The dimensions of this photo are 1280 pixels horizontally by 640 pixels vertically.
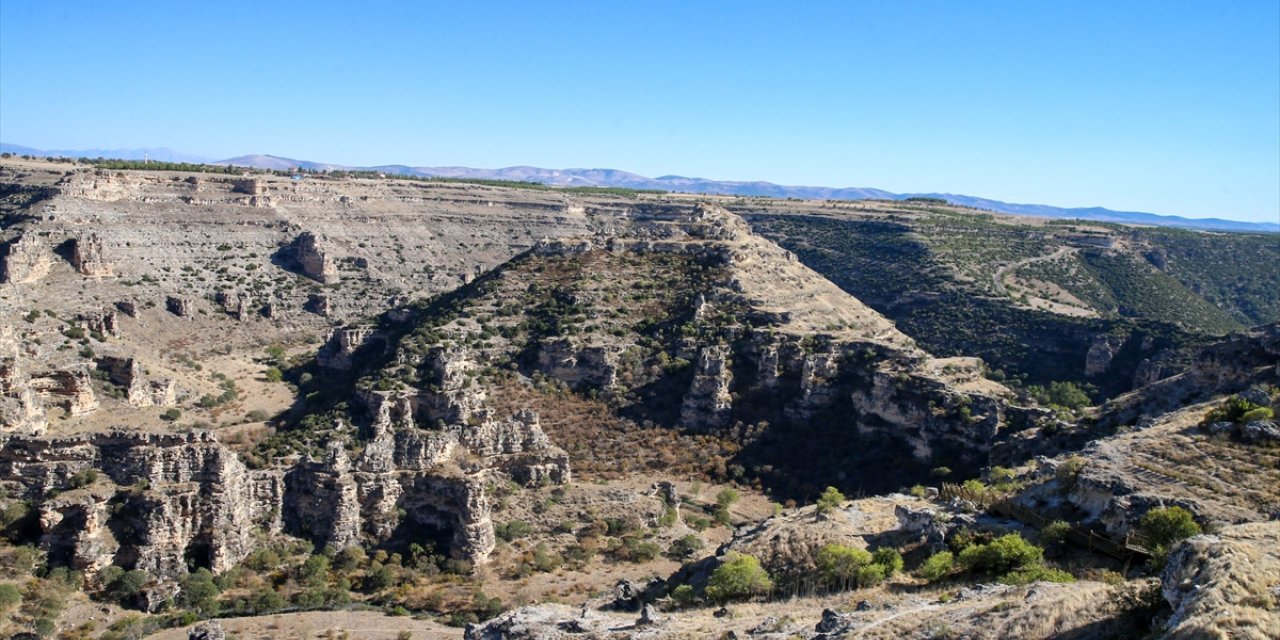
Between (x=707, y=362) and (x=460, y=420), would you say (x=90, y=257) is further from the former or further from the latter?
(x=707, y=362)

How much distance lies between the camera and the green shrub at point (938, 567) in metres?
23.8

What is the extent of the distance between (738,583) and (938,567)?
559cm

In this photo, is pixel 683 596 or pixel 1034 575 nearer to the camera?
pixel 1034 575

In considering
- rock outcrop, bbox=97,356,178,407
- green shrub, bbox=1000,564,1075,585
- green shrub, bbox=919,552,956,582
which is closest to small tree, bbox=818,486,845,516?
green shrub, bbox=919,552,956,582

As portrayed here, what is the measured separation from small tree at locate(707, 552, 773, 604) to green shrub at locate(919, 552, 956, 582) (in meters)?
4.43

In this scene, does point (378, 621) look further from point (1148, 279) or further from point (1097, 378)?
point (1148, 279)

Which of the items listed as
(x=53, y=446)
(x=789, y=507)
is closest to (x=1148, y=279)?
(x=789, y=507)

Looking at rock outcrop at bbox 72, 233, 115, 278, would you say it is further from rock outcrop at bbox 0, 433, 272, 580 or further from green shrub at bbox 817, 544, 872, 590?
green shrub at bbox 817, 544, 872, 590

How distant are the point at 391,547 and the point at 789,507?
59.6 feet

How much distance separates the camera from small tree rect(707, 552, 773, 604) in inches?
1019

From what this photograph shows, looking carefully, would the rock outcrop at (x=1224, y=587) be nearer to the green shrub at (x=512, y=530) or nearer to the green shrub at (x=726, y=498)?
the green shrub at (x=726, y=498)

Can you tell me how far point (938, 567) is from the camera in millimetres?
23828

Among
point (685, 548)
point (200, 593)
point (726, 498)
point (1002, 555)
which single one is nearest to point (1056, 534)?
point (1002, 555)

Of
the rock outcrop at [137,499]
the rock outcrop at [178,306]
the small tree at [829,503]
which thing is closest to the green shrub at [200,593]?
the rock outcrop at [137,499]
